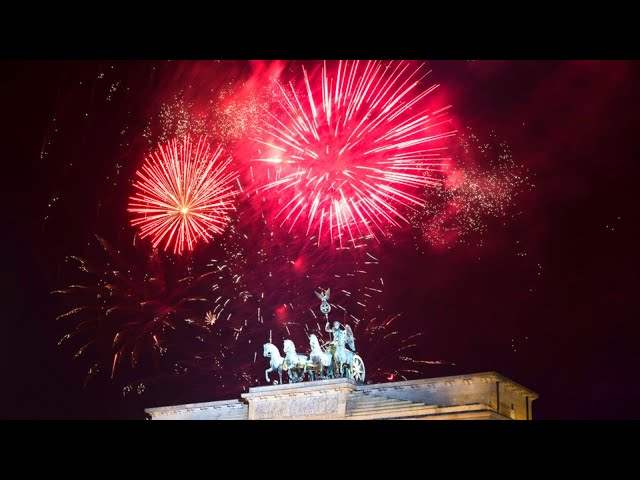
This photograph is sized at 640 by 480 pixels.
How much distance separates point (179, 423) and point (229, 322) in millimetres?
8540

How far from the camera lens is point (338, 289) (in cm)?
2541

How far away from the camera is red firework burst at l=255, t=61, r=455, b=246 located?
2366 centimetres

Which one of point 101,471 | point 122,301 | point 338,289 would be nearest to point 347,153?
point 338,289

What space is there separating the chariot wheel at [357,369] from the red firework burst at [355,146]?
3.26m

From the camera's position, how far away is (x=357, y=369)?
23.8 meters

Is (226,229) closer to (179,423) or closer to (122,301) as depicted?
(122,301)

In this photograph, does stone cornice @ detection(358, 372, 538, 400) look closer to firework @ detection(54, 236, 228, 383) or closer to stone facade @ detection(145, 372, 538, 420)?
stone facade @ detection(145, 372, 538, 420)

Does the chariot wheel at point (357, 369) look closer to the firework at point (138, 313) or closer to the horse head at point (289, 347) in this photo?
the horse head at point (289, 347)

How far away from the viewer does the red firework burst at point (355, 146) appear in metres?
23.7

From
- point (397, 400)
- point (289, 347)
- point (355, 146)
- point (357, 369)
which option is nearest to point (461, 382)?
point (397, 400)

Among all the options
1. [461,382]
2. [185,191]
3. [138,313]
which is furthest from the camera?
[138,313]

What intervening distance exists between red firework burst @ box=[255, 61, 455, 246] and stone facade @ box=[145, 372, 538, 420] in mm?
4105

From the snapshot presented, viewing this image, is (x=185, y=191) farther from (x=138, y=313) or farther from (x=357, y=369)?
(x=357, y=369)

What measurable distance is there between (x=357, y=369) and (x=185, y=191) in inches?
242
